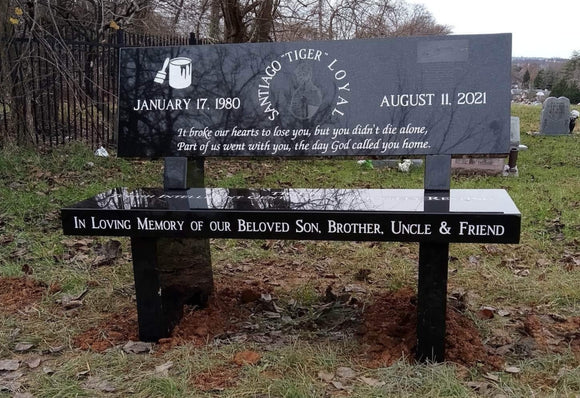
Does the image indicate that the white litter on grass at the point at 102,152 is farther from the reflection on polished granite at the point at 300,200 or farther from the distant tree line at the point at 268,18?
the reflection on polished granite at the point at 300,200

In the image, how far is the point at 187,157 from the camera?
134 inches

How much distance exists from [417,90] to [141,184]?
214 inches

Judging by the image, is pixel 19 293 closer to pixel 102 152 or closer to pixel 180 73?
pixel 180 73

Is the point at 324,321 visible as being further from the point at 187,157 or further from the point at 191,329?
the point at 187,157

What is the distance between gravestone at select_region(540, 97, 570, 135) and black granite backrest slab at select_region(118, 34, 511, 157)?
13.8 m

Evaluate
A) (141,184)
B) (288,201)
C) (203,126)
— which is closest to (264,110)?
(203,126)

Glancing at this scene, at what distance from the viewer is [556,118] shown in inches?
604

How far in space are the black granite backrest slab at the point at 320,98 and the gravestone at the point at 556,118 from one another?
13.8m

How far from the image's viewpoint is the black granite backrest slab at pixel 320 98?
3.04m

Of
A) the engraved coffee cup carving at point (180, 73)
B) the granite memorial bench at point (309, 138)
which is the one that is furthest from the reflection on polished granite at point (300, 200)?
the engraved coffee cup carving at point (180, 73)

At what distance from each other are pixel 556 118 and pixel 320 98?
14064mm

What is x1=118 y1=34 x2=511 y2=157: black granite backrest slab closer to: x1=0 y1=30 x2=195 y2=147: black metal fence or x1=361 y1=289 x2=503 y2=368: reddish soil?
x1=361 y1=289 x2=503 y2=368: reddish soil

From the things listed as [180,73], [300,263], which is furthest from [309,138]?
[300,263]

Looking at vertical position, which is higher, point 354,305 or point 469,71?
point 469,71
